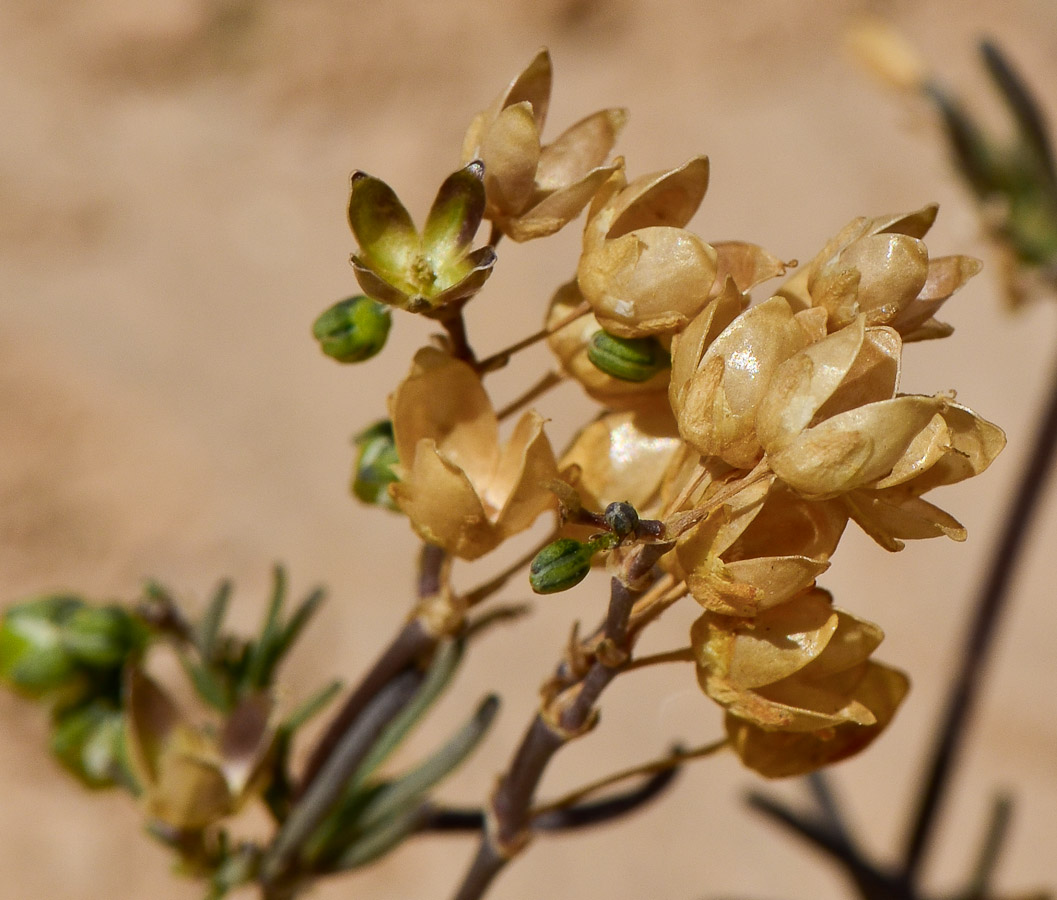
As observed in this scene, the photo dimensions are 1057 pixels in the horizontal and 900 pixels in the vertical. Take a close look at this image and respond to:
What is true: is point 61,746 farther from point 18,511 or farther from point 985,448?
point 18,511

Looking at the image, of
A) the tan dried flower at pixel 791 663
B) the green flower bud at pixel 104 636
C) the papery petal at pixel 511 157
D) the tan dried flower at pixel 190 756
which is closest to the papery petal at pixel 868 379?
the tan dried flower at pixel 791 663

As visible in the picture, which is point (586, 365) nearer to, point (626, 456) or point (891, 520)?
point (626, 456)

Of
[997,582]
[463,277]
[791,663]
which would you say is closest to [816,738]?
[791,663]

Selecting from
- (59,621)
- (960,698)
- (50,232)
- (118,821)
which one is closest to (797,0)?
(50,232)

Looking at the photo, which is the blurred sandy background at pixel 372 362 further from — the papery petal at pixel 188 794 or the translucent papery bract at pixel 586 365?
the papery petal at pixel 188 794

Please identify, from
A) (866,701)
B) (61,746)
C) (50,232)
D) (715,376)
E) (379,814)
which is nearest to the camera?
(715,376)

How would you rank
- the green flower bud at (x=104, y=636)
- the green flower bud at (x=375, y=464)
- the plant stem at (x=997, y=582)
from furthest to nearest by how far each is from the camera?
the plant stem at (x=997, y=582)
the green flower bud at (x=104, y=636)
the green flower bud at (x=375, y=464)
